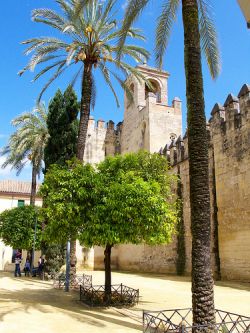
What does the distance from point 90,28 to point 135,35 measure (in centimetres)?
213

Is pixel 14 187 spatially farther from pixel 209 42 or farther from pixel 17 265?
pixel 209 42

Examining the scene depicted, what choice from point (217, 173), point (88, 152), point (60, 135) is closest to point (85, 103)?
point (60, 135)

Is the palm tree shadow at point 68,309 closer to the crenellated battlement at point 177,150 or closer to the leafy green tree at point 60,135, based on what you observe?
the leafy green tree at point 60,135

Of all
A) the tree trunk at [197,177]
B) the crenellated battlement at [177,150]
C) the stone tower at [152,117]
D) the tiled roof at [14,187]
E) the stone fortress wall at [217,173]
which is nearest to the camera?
the tree trunk at [197,177]


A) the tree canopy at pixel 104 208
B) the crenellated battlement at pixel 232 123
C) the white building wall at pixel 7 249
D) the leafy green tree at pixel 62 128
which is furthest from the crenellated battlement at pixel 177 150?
the white building wall at pixel 7 249

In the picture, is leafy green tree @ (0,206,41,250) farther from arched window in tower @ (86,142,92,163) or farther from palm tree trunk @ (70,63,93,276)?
palm tree trunk @ (70,63,93,276)

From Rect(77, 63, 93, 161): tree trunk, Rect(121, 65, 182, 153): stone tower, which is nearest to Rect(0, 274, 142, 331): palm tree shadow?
Rect(77, 63, 93, 161): tree trunk

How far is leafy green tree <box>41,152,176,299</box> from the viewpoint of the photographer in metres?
10.2

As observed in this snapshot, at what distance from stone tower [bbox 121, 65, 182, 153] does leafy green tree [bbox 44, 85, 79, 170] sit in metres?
7.59

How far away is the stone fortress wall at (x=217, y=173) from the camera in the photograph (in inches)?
687

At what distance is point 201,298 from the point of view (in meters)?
6.71

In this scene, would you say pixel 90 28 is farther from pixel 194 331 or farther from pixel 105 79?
pixel 194 331

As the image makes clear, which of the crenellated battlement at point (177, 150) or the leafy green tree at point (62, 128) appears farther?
the crenellated battlement at point (177, 150)

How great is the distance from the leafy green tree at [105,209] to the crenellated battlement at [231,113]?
28.1 feet
